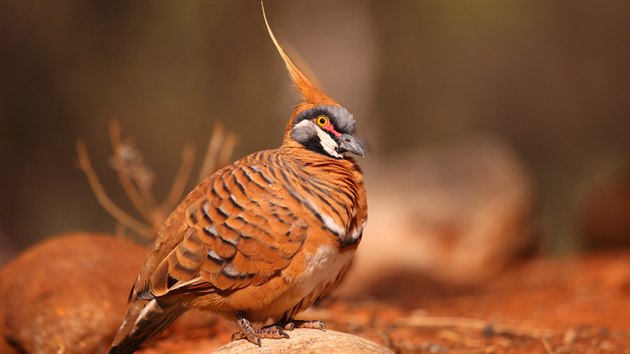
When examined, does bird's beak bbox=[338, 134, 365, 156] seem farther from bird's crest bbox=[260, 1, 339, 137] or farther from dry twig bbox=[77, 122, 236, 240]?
dry twig bbox=[77, 122, 236, 240]

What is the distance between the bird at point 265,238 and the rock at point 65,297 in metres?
1.06

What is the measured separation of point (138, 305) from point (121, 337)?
0.21 m

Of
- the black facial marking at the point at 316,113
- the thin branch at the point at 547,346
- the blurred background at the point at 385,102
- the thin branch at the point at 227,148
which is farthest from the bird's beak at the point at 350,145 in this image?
the blurred background at the point at 385,102

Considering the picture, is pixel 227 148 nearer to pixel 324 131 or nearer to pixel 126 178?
pixel 126 178

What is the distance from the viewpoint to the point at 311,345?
457 centimetres

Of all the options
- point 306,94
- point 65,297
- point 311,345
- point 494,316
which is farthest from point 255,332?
point 494,316

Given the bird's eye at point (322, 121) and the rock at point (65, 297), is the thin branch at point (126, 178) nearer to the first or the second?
the rock at point (65, 297)

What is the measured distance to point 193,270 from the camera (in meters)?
4.60

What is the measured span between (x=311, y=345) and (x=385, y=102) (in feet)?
76.7

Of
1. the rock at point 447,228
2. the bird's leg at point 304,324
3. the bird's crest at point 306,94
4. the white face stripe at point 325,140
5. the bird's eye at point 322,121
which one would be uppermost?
the rock at point 447,228

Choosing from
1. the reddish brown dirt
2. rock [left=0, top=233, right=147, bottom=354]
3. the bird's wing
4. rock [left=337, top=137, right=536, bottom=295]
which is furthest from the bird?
rock [left=337, top=137, right=536, bottom=295]

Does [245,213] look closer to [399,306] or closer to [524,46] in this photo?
[399,306]

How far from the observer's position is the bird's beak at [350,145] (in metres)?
4.84

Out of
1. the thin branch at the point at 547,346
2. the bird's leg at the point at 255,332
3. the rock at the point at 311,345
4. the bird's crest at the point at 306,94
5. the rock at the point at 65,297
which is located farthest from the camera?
the thin branch at the point at 547,346
